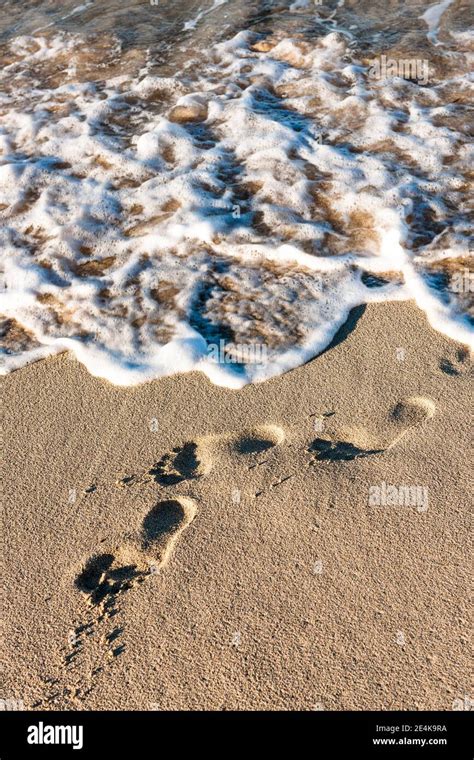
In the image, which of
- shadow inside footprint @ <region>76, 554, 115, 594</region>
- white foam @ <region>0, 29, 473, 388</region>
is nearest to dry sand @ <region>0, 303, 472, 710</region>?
shadow inside footprint @ <region>76, 554, 115, 594</region>

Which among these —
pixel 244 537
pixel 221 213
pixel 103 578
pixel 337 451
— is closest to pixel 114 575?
pixel 103 578

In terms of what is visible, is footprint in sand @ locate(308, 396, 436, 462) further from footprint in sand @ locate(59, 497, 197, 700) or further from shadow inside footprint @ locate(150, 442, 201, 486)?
footprint in sand @ locate(59, 497, 197, 700)

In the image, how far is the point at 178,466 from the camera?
3.18 meters

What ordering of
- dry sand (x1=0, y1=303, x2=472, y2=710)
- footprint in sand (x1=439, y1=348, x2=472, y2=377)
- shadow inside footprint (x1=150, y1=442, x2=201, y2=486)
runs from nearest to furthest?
1. dry sand (x1=0, y1=303, x2=472, y2=710)
2. shadow inside footprint (x1=150, y1=442, x2=201, y2=486)
3. footprint in sand (x1=439, y1=348, x2=472, y2=377)

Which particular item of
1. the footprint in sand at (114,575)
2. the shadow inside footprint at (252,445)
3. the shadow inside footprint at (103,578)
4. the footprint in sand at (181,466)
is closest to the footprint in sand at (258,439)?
the shadow inside footprint at (252,445)

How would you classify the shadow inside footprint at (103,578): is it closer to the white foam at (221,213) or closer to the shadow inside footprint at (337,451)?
the shadow inside footprint at (337,451)

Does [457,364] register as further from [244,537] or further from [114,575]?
[114,575]

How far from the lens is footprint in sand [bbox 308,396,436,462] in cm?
314

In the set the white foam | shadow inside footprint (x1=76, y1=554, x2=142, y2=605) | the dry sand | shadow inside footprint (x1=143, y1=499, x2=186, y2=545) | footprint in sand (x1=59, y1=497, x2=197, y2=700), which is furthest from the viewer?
the white foam

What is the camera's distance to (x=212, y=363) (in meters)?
3.71

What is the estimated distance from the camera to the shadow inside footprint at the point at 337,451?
3131mm

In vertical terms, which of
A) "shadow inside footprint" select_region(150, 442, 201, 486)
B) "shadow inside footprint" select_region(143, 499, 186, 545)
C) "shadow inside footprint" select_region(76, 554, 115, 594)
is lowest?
"shadow inside footprint" select_region(76, 554, 115, 594)
